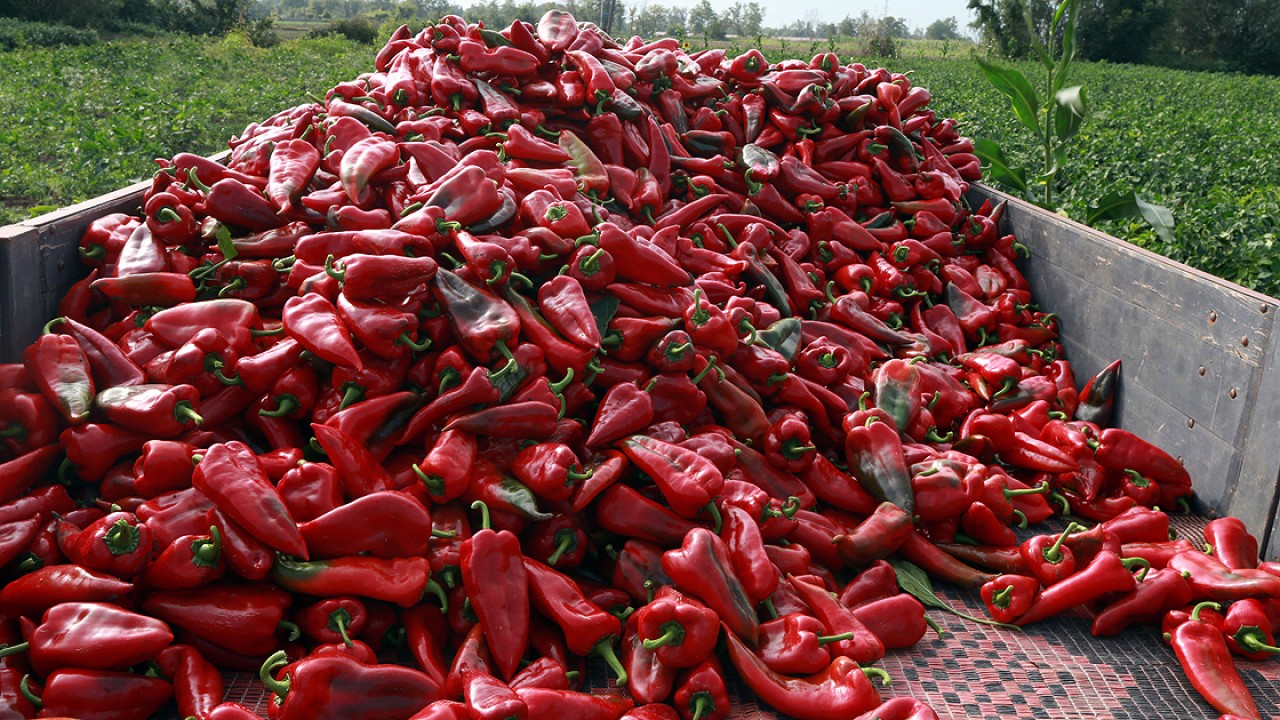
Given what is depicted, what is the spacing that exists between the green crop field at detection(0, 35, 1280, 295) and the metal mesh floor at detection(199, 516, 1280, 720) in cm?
221

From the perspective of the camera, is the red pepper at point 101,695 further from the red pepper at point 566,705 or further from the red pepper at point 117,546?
the red pepper at point 566,705

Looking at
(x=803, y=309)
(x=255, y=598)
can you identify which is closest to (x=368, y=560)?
(x=255, y=598)

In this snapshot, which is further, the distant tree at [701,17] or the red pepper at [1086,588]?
the distant tree at [701,17]

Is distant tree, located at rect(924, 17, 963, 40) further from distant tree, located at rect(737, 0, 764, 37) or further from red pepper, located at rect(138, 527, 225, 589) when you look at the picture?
red pepper, located at rect(138, 527, 225, 589)

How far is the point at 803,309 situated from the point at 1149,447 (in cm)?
157

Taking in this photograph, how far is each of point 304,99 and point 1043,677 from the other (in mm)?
11858

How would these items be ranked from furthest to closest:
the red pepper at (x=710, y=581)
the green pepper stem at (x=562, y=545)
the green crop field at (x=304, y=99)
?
the green crop field at (x=304, y=99)
the green pepper stem at (x=562, y=545)
the red pepper at (x=710, y=581)

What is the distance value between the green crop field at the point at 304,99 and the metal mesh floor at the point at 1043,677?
7.27ft

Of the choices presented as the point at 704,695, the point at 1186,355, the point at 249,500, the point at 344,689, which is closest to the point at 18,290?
the point at 249,500

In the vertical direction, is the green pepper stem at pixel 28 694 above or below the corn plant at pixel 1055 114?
below

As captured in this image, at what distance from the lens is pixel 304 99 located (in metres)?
12.2

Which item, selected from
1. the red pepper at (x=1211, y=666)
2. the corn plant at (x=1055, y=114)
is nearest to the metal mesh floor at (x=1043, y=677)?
the red pepper at (x=1211, y=666)

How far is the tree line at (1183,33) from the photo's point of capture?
42.8 meters

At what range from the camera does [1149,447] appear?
359 cm
